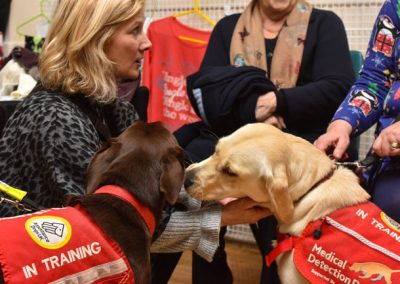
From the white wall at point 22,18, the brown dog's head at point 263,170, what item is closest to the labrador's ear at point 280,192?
the brown dog's head at point 263,170

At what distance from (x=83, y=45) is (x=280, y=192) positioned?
730 mm

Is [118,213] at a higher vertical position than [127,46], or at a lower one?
lower

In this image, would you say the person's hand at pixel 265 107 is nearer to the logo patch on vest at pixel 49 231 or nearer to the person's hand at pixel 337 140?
the person's hand at pixel 337 140

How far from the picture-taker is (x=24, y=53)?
2.78 metres

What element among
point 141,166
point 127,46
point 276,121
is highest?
point 127,46

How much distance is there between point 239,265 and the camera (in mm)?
2541

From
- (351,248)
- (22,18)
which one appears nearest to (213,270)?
(351,248)

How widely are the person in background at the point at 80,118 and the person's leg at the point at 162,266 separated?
0.27m

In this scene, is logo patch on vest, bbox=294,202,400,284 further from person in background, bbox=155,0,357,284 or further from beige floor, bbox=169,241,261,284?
beige floor, bbox=169,241,261,284

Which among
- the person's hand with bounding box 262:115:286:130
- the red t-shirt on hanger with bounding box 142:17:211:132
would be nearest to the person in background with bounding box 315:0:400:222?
the person's hand with bounding box 262:115:286:130

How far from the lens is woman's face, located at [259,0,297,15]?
6.61 feet

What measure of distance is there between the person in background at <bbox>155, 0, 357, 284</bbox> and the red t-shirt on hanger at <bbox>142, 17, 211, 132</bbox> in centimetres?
59

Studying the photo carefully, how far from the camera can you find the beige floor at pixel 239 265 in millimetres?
2369

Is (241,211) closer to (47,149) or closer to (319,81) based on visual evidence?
(47,149)
